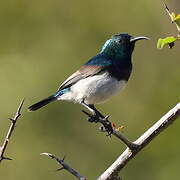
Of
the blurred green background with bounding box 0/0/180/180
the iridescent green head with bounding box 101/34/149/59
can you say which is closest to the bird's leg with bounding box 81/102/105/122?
the iridescent green head with bounding box 101/34/149/59

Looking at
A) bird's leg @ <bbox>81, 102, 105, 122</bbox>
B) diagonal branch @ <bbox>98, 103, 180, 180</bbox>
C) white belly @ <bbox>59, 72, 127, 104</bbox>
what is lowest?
diagonal branch @ <bbox>98, 103, 180, 180</bbox>

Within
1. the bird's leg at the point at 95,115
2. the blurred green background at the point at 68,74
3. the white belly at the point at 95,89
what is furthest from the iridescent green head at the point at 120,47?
the blurred green background at the point at 68,74

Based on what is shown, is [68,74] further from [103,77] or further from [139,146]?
[139,146]

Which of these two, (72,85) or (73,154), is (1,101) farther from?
(72,85)

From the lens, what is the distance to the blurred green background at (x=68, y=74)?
10.4 meters

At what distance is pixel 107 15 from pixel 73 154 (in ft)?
9.09

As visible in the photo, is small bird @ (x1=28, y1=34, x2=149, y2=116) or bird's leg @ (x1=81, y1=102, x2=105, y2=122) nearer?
bird's leg @ (x1=81, y1=102, x2=105, y2=122)

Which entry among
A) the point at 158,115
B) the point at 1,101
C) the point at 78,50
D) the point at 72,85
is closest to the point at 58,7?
the point at 78,50

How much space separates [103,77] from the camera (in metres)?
7.14

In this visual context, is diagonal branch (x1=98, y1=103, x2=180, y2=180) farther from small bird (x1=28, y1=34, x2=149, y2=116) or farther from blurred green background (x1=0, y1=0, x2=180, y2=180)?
blurred green background (x1=0, y1=0, x2=180, y2=180)

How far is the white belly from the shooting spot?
6.97m

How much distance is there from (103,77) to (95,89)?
154 millimetres

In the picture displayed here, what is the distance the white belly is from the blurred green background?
2.67 metres

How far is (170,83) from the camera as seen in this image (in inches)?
429
